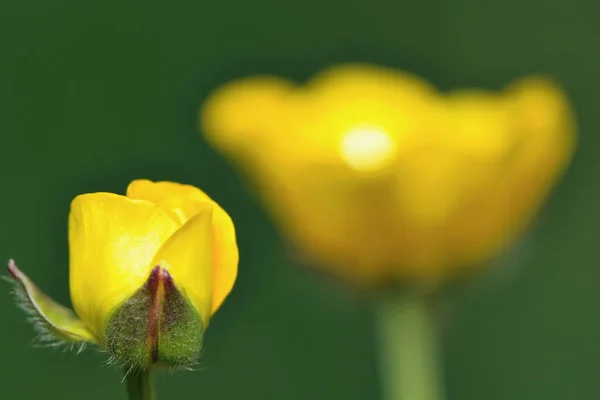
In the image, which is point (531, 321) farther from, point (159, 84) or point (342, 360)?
point (159, 84)

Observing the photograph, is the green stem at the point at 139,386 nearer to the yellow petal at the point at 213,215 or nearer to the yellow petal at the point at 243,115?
the yellow petal at the point at 213,215

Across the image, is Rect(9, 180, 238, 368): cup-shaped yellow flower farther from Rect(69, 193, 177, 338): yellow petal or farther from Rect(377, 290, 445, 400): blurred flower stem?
Rect(377, 290, 445, 400): blurred flower stem

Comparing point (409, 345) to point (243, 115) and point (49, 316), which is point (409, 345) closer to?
point (243, 115)

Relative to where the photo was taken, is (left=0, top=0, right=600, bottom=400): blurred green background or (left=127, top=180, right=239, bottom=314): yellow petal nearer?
(left=127, top=180, right=239, bottom=314): yellow petal

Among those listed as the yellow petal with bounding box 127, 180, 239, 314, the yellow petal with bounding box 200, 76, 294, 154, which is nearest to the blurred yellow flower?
the yellow petal with bounding box 200, 76, 294, 154

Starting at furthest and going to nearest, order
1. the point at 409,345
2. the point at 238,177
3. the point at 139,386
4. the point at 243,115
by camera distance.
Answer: the point at 238,177
the point at 243,115
the point at 409,345
the point at 139,386

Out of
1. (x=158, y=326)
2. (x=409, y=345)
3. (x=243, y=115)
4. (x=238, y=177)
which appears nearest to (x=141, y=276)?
(x=158, y=326)

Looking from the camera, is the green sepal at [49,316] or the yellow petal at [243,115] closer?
the green sepal at [49,316]

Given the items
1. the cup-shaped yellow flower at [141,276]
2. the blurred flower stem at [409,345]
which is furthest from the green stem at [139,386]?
the blurred flower stem at [409,345]
